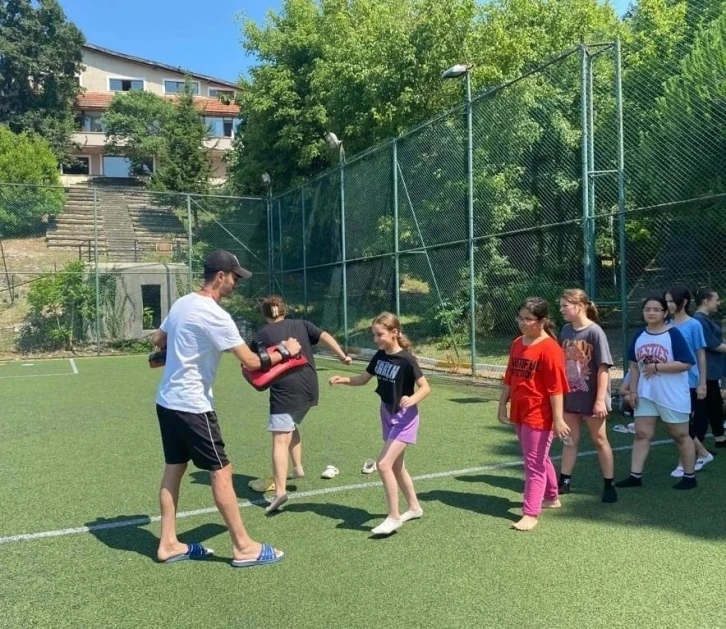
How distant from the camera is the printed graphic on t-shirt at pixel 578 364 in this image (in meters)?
5.24

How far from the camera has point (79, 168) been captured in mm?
48969

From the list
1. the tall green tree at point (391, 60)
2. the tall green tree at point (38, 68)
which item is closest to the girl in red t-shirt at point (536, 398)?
the tall green tree at point (391, 60)

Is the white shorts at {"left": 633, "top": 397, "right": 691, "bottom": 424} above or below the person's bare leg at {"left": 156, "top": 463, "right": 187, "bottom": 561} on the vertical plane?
above

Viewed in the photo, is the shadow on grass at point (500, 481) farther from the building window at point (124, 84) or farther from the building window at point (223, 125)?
the building window at point (124, 84)

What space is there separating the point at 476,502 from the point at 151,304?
17881mm

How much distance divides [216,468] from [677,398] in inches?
139

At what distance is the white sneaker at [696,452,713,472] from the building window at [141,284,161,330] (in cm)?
1763

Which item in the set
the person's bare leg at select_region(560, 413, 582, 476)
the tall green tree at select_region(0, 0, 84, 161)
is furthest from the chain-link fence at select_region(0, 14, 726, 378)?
the tall green tree at select_region(0, 0, 84, 161)

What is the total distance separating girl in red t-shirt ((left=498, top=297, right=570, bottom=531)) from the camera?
462cm

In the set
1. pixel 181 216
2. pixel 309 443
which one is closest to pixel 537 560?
pixel 309 443

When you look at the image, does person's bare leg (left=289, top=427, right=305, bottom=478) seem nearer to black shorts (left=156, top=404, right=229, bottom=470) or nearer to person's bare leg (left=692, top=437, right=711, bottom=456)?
black shorts (left=156, top=404, right=229, bottom=470)

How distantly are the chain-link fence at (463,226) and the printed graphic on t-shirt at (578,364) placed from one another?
3.64m

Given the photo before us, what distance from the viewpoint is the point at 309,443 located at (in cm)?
738

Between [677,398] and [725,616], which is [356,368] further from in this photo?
[725,616]
